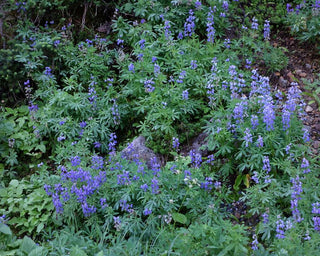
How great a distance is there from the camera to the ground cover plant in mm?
3873

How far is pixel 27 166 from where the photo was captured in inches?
213

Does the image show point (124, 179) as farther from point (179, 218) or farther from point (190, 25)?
point (190, 25)

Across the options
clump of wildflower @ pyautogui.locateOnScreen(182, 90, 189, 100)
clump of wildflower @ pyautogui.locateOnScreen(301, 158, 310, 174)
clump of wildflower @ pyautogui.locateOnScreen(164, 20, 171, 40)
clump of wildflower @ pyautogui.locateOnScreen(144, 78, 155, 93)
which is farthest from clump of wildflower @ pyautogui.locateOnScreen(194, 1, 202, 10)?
clump of wildflower @ pyautogui.locateOnScreen(301, 158, 310, 174)

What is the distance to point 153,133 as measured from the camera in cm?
508

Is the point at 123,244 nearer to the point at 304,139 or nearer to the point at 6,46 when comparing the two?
the point at 304,139

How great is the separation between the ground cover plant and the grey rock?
0.03 meters

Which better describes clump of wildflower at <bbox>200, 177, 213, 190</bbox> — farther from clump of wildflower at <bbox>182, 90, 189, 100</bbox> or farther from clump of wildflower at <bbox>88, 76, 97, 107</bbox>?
clump of wildflower at <bbox>88, 76, 97, 107</bbox>

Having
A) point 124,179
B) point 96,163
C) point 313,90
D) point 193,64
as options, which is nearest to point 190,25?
point 193,64

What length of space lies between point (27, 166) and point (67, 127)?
2.67ft

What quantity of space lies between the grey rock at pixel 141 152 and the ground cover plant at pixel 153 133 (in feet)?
0.11

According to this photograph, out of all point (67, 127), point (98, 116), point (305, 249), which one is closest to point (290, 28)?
point (98, 116)

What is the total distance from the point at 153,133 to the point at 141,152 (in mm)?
287

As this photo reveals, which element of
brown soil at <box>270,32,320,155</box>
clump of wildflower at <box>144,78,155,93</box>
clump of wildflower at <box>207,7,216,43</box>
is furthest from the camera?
clump of wildflower at <box>207,7,216,43</box>

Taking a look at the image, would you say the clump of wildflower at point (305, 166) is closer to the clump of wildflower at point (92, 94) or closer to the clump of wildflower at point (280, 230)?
the clump of wildflower at point (280, 230)
